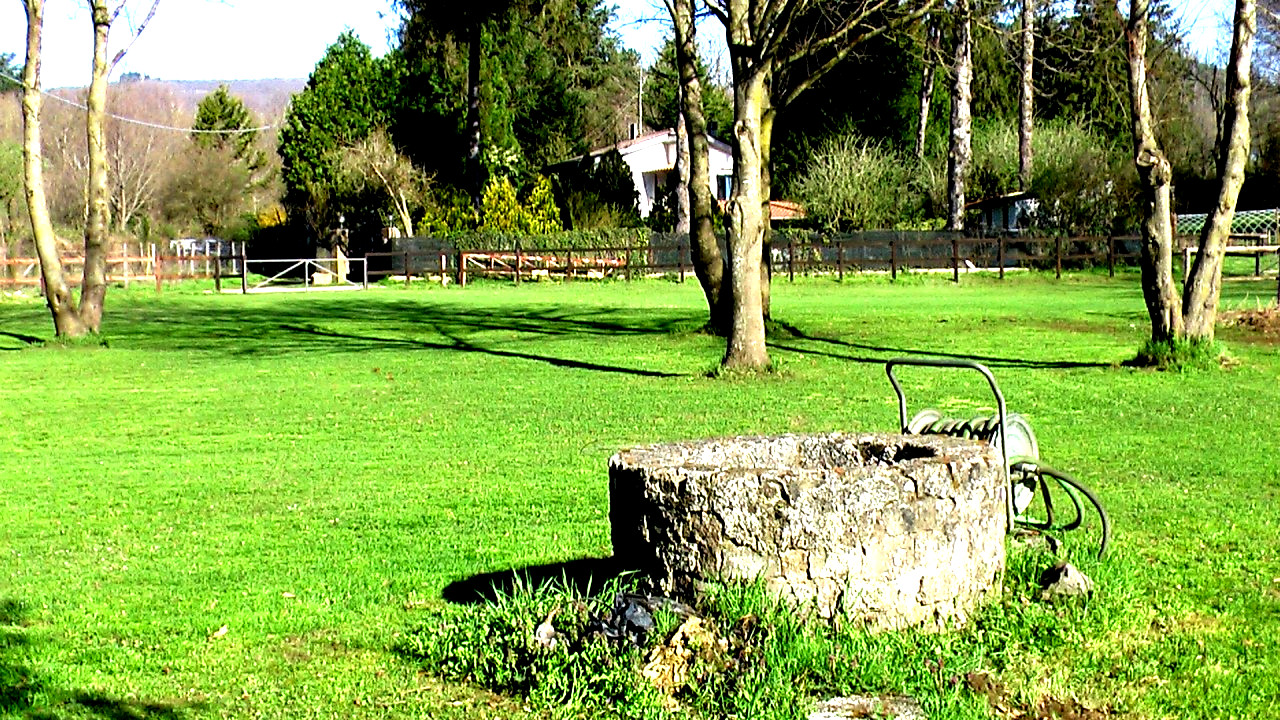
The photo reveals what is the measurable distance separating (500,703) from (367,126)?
56.9 meters

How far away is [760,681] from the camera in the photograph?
5.60 meters

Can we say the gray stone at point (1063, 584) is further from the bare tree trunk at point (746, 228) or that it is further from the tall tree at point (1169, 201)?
the tall tree at point (1169, 201)

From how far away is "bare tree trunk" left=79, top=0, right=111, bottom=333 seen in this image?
976 inches

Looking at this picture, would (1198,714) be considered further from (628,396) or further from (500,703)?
(628,396)

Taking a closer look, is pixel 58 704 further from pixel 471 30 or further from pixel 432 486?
pixel 471 30

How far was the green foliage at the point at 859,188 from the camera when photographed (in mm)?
53219

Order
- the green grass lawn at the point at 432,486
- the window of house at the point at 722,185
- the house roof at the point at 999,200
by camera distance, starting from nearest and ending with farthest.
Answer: the green grass lawn at the point at 432,486 → the house roof at the point at 999,200 → the window of house at the point at 722,185

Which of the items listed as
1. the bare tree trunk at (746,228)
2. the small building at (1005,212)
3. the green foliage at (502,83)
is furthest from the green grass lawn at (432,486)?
the green foliage at (502,83)

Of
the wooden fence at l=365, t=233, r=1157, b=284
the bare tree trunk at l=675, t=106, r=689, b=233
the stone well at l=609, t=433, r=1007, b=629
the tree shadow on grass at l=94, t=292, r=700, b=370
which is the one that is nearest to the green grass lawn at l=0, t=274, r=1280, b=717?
the tree shadow on grass at l=94, t=292, r=700, b=370

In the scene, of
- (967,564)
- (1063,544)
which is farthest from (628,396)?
(967,564)

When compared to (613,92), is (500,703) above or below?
below

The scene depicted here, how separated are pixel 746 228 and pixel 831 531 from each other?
12384 millimetres

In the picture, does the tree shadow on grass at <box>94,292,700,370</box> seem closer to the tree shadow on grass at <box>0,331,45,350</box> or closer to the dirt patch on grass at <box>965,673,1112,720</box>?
the tree shadow on grass at <box>0,331,45,350</box>

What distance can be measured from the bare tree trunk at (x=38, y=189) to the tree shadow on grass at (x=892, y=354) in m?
12.1
